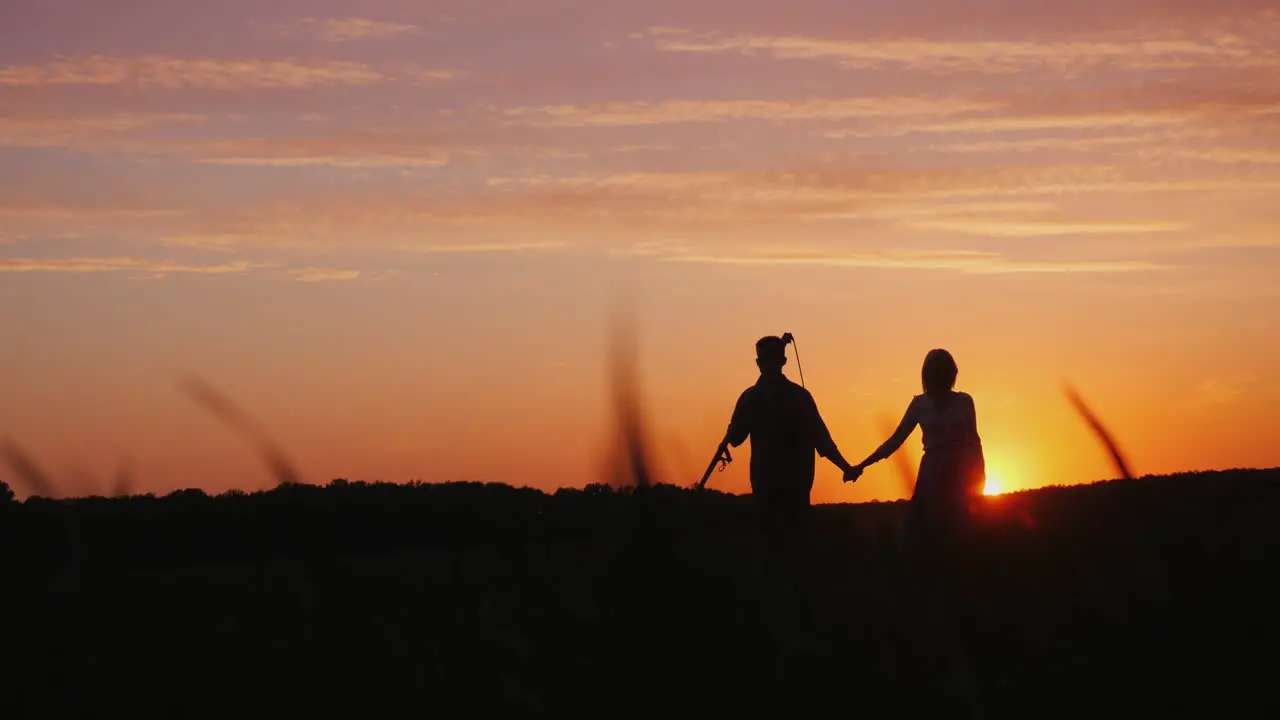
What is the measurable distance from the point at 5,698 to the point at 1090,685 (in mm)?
3277

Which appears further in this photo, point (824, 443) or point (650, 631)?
point (824, 443)

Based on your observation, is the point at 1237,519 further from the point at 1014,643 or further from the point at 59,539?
the point at 59,539

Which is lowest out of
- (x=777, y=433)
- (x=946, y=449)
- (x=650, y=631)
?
(x=650, y=631)

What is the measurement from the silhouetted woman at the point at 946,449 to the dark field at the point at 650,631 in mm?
5529

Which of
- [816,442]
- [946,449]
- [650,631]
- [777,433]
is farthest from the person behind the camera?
[816,442]

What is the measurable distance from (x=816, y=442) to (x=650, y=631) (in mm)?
8199

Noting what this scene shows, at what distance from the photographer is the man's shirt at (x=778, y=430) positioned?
1303 centimetres

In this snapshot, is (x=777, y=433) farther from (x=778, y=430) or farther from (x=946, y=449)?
(x=946, y=449)

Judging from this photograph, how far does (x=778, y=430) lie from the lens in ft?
42.8

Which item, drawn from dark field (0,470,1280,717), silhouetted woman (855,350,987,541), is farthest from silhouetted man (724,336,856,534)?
dark field (0,470,1280,717)

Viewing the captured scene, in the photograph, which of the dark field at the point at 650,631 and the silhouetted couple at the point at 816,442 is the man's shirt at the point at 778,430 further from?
the dark field at the point at 650,631

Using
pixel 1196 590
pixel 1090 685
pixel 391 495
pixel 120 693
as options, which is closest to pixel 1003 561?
pixel 1196 590

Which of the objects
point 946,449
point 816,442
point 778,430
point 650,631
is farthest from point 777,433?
point 650,631

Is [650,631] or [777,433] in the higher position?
[777,433]
